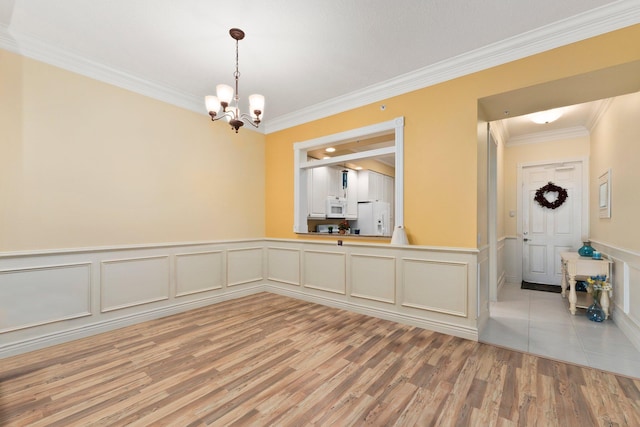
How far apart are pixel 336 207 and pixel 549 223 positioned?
14.0 ft

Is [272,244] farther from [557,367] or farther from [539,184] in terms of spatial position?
[539,184]

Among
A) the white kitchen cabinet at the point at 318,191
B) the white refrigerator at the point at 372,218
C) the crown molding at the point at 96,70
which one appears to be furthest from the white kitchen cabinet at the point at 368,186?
the crown molding at the point at 96,70

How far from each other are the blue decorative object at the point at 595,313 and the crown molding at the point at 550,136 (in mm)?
3299

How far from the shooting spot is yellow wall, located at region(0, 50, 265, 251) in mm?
2750

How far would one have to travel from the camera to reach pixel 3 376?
2324 mm

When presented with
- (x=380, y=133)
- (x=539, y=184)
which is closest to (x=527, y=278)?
(x=539, y=184)

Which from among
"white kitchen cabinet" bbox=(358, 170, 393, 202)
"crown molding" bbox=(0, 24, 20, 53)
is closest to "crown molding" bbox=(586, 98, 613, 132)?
"white kitchen cabinet" bbox=(358, 170, 393, 202)

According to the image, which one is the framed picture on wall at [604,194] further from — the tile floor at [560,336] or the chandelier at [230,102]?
the chandelier at [230,102]

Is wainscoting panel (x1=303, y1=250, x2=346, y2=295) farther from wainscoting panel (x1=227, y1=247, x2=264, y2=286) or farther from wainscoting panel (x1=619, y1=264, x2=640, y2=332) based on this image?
wainscoting panel (x1=619, y1=264, x2=640, y2=332)

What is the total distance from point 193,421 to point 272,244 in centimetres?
329

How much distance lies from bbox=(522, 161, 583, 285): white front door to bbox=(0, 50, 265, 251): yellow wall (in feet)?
19.1

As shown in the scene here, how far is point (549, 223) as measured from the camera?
5723 mm

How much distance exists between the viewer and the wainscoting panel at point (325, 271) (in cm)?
416

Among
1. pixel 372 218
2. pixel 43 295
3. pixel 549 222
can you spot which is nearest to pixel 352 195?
pixel 372 218
